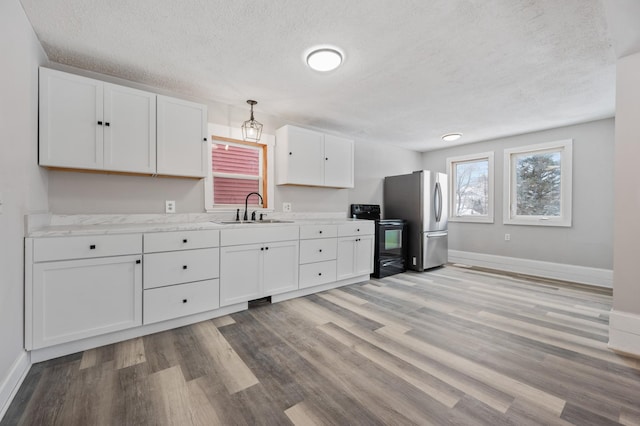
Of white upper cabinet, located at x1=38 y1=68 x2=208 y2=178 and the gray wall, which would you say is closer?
white upper cabinet, located at x1=38 y1=68 x2=208 y2=178

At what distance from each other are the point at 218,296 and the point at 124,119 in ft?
5.76

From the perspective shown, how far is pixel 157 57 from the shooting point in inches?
90.4

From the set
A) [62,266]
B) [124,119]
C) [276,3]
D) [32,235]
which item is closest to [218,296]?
[62,266]

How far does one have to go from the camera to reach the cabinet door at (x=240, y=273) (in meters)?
2.60

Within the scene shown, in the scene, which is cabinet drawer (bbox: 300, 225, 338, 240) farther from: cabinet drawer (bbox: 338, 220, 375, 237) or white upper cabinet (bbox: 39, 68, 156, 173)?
white upper cabinet (bbox: 39, 68, 156, 173)

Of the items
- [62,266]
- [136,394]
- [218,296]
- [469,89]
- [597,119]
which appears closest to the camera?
[136,394]

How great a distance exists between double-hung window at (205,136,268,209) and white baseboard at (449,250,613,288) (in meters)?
3.95

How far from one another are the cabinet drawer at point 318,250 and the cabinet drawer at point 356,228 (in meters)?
0.18

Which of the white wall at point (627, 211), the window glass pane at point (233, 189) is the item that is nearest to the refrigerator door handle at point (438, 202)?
the white wall at point (627, 211)

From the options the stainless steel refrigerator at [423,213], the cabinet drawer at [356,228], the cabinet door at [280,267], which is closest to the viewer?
the cabinet door at [280,267]

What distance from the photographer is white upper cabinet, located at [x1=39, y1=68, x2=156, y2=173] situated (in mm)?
2090

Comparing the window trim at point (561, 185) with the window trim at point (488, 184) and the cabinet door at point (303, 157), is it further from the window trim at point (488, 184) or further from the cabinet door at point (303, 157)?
the cabinet door at point (303, 157)

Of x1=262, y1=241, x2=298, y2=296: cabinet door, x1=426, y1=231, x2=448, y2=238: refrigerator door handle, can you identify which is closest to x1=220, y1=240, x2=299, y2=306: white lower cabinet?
x1=262, y1=241, x2=298, y2=296: cabinet door

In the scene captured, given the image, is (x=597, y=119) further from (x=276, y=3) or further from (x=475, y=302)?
(x=276, y=3)
